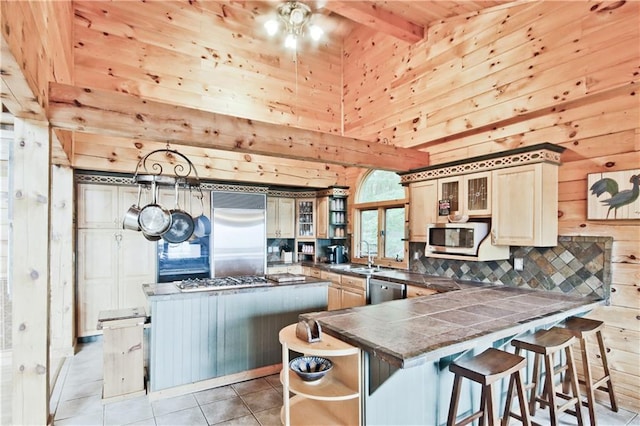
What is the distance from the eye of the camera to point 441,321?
2184mm

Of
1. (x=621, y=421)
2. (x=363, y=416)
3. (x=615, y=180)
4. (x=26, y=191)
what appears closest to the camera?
(x=363, y=416)

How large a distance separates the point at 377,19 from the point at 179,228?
10.5 feet

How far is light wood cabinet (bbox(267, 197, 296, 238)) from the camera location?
6211 mm

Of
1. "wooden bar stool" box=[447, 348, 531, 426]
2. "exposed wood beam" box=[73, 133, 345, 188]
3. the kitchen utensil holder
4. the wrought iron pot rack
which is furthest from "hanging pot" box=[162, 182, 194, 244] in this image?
"wooden bar stool" box=[447, 348, 531, 426]

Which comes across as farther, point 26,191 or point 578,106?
point 578,106

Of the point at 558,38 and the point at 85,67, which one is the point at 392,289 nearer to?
the point at 558,38

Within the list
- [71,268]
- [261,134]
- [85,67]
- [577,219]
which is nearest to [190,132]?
[261,134]

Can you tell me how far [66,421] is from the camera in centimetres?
267

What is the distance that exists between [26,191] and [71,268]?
2.28m

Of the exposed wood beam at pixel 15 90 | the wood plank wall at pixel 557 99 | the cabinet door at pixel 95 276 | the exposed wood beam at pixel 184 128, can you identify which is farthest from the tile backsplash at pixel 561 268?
the cabinet door at pixel 95 276

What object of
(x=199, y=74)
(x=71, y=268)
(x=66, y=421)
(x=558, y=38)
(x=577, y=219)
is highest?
(x=199, y=74)

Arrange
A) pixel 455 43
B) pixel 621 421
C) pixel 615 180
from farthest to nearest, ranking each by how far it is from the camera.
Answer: pixel 455 43
pixel 615 180
pixel 621 421

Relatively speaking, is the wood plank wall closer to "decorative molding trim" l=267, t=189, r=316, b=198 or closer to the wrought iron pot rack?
"decorative molding trim" l=267, t=189, r=316, b=198

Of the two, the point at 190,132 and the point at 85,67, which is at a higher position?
the point at 85,67
